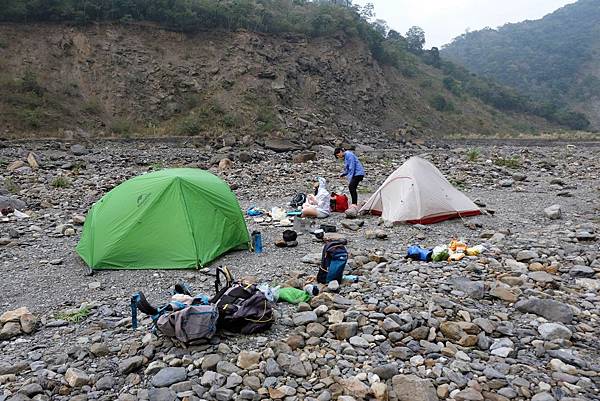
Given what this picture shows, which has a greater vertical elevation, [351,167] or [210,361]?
[351,167]

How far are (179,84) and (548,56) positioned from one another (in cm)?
10327

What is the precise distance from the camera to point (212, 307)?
168 inches

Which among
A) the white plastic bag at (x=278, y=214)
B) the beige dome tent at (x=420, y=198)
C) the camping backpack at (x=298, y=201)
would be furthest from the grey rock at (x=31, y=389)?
the camping backpack at (x=298, y=201)

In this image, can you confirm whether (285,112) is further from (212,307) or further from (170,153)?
(212,307)

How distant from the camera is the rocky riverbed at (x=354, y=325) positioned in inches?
140

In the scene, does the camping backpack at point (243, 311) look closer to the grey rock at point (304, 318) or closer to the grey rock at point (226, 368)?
the grey rock at point (304, 318)

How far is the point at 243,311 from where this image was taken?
4387 millimetres

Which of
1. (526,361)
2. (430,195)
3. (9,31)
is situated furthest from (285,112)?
(526,361)

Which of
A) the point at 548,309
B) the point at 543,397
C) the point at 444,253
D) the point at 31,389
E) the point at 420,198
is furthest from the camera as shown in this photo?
the point at 420,198

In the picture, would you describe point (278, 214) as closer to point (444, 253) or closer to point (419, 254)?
point (419, 254)

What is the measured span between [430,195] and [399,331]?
539 cm

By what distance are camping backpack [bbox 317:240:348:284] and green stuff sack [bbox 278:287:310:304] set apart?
1.68ft

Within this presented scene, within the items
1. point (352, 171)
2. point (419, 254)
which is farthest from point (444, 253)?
point (352, 171)

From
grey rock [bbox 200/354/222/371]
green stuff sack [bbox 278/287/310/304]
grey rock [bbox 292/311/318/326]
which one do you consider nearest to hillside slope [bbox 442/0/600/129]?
green stuff sack [bbox 278/287/310/304]
